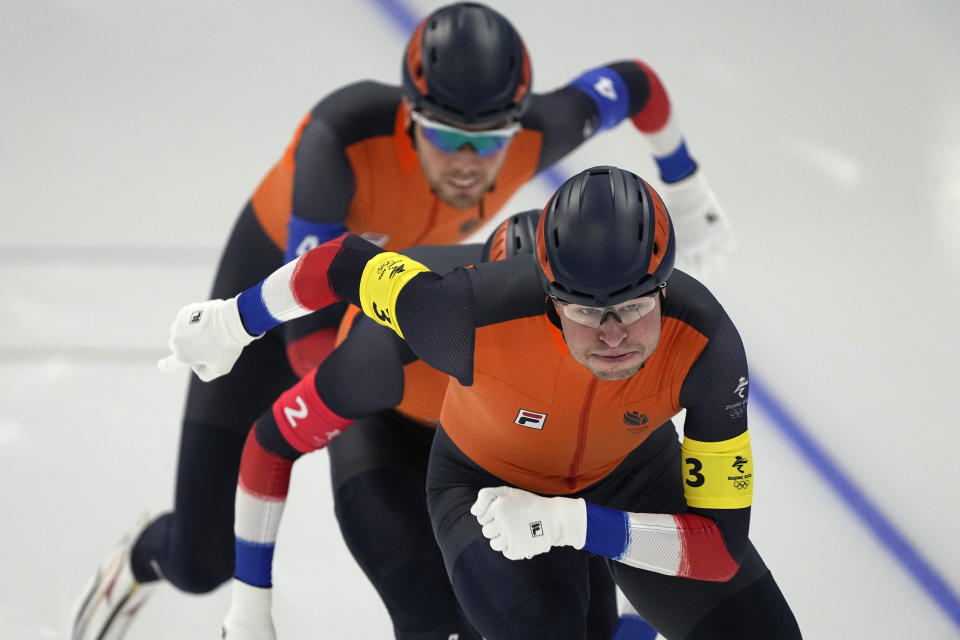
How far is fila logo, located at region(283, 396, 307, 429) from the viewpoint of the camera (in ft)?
9.21

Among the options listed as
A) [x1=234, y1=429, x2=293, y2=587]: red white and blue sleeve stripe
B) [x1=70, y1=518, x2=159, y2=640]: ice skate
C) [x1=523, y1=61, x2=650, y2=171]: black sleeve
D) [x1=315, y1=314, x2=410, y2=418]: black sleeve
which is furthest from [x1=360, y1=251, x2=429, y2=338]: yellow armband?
[x1=70, y1=518, x2=159, y2=640]: ice skate

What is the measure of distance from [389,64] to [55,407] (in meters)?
2.17

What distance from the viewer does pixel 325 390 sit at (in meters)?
2.77

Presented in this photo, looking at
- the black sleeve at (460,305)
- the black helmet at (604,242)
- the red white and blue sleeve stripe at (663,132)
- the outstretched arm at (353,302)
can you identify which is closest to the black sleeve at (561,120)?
the red white and blue sleeve stripe at (663,132)

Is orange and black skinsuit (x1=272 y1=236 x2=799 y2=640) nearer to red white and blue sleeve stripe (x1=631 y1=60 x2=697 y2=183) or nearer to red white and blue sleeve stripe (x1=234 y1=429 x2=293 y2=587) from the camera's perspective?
red white and blue sleeve stripe (x1=234 y1=429 x2=293 y2=587)

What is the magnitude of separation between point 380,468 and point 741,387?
103 cm

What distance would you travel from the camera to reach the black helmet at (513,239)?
255cm

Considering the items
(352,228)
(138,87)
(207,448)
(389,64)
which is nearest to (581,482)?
(352,228)

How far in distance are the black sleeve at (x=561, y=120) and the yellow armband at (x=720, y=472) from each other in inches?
53.3

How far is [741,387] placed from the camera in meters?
2.34

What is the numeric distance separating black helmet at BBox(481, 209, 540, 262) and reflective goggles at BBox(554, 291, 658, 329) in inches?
13.5

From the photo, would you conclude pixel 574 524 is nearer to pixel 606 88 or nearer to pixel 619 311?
pixel 619 311

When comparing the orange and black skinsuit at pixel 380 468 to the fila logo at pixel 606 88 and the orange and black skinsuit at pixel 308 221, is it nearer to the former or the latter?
the orange and black skinsuit at pixel 308 221

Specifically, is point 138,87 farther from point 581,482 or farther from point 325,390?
point 581,482
